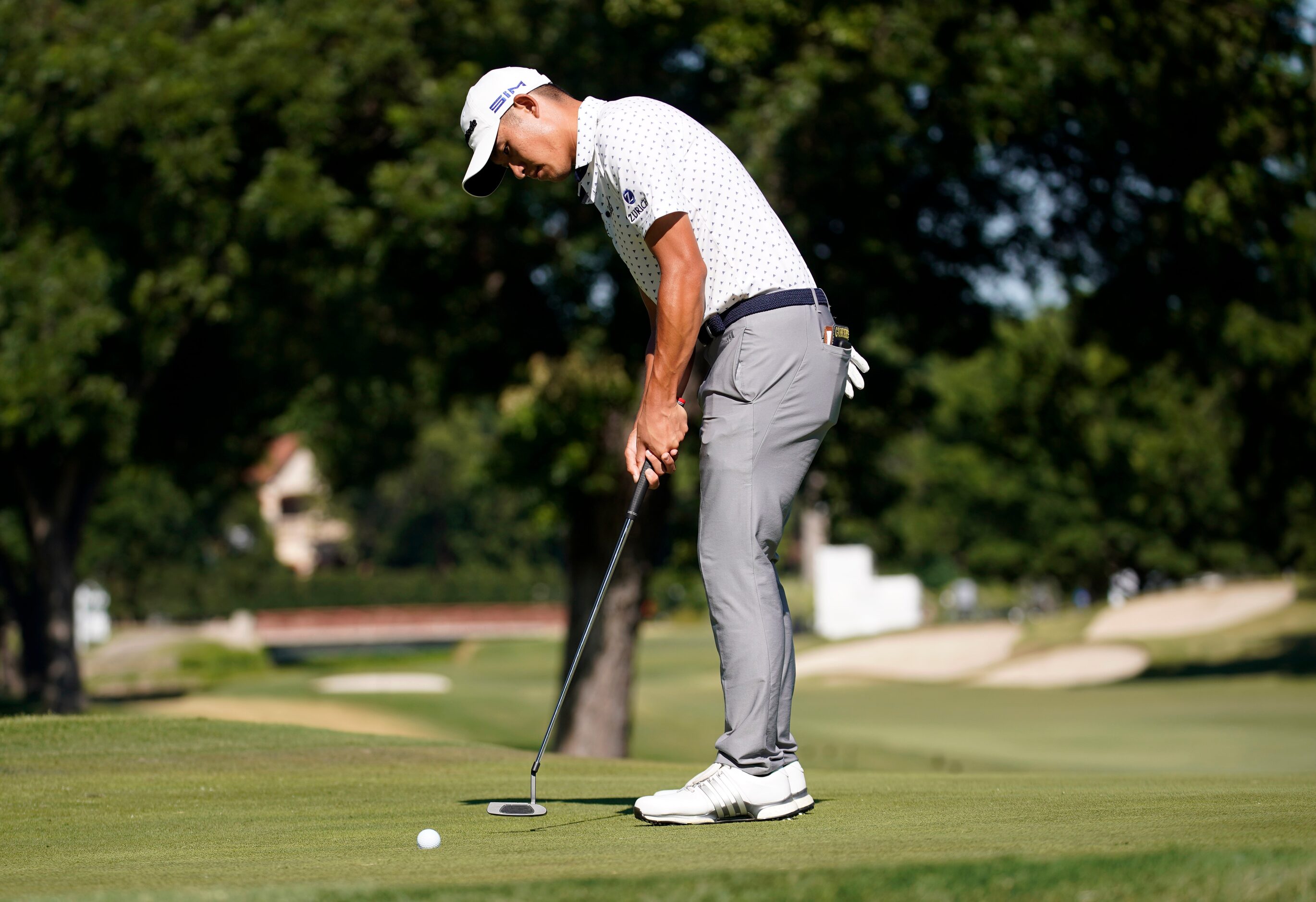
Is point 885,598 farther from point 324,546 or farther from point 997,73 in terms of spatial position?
point 324,546

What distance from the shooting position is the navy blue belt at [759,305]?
4438 millimetres

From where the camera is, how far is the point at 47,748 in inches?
256

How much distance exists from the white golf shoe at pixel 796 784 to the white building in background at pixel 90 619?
45.1 metres

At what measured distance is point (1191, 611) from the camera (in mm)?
28938

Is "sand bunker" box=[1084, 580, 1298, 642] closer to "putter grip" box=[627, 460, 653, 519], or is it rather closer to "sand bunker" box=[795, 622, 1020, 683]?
"sand bunker" box=[795, 622, 1020, 683]

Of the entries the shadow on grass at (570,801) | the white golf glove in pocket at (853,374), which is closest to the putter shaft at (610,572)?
the shadow on grass at (570,801)

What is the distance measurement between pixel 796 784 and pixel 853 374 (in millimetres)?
1346

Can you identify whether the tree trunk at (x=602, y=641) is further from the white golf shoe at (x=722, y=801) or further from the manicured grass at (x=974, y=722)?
the white golf shoe at (x=722, y=801)

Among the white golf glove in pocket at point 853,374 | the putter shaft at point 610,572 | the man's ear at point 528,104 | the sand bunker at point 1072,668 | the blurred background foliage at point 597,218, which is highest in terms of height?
the blurred background foliage at point 597,218

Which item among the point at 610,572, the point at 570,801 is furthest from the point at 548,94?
the point at 570,801

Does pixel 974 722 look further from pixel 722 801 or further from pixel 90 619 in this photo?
pixel 90 619

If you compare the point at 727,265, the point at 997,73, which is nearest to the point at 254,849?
the point at 727,265

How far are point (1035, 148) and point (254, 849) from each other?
12436mm

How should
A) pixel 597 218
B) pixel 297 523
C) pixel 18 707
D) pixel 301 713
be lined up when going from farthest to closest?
pixel 297 523
pixel 301 713
pixel 18 707
pixel 597 218
